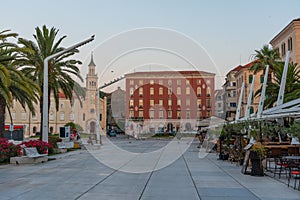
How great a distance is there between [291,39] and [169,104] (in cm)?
3057

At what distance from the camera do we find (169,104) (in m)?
76.1

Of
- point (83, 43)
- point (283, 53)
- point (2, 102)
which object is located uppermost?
point (283, 53)

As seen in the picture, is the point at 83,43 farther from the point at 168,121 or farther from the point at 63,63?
the point at 168,121

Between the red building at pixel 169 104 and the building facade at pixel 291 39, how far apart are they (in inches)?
437

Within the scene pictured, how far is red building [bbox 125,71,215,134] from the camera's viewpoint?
63.0 m

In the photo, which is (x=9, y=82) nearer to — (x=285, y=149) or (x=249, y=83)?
(x=285, y=149)

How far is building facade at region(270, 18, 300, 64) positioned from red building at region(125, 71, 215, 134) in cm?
1109

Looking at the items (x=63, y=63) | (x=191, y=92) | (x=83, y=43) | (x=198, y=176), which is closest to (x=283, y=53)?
(x=191, y=92)

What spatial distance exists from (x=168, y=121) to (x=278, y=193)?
76.0 m

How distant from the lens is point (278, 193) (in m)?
10.5

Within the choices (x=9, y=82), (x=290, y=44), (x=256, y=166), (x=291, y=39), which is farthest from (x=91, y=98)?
(x=256, y=166)

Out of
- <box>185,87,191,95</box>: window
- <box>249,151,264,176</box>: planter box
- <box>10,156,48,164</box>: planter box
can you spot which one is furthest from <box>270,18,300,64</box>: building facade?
<box>10,156,48,164</box>: planter box

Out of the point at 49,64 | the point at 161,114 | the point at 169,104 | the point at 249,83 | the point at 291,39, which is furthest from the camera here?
the point at 161,114

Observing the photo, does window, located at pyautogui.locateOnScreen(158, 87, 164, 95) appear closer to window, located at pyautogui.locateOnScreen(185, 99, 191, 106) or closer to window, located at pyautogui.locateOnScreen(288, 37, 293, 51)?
window, located at pyautogui.locateOnScreen(185, 99, 191, 106)
